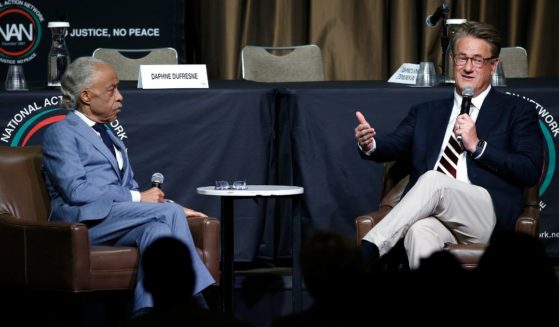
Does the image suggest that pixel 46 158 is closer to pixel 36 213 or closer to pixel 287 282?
pixel 36 213

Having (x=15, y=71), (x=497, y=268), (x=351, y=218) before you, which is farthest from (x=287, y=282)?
(x=497, y=268)

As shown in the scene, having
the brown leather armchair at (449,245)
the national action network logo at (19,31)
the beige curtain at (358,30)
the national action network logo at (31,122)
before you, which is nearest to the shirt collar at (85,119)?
the national action network logo at (31,122)

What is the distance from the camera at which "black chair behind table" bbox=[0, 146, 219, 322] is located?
14.5ft

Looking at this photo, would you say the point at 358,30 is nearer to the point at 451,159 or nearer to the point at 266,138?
the point at 266,138

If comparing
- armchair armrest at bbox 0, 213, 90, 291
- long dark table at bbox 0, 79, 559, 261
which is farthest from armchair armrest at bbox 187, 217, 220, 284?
long dark table at bbox 0, 79, 559, 261

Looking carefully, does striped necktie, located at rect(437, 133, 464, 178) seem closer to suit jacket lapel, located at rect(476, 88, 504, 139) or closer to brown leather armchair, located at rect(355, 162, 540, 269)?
suit jacket lapel, located at rect(476, 88, 504, 139)

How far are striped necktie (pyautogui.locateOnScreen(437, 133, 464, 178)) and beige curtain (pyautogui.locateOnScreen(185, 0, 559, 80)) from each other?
143 inches

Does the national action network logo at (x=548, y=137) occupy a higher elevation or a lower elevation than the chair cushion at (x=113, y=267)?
higher

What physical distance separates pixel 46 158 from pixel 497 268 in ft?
9.48

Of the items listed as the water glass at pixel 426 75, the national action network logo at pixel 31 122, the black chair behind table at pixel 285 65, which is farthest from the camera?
the black chair behind table at pixel 285 65

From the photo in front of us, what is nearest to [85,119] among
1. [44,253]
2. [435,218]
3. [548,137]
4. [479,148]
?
[44,253]

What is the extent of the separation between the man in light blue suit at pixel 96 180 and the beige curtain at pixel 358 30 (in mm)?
3793

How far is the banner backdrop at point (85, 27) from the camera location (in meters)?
8.23

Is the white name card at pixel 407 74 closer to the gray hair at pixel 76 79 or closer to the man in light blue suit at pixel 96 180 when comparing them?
the man in light blue suit at pixel 96 180
